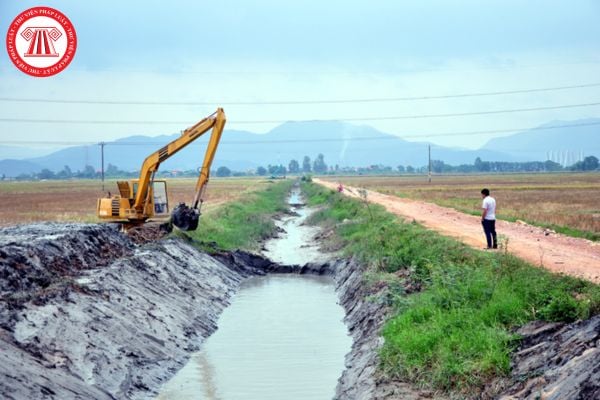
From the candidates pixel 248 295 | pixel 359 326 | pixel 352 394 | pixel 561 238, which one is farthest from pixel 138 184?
pixel 352 394

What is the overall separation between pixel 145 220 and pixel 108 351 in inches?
654

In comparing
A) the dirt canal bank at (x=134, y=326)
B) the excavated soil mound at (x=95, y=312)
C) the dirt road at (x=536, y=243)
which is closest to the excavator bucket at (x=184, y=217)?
the dirt canal bank at (x=134, y=326)

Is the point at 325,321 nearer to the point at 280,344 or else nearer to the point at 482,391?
the point at 280,344

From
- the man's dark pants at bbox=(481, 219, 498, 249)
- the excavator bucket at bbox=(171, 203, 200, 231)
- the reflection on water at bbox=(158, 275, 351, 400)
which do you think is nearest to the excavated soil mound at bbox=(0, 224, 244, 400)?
the reflection on water at bbox=(158, 275, 351, 400)

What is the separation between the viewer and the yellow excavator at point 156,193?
97.9 ft

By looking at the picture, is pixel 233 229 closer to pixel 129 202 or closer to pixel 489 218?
pixel 129 202

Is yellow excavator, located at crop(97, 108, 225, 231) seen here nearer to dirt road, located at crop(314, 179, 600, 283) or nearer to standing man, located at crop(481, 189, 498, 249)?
dirt road, located at crop(314, 179, 600, 283)

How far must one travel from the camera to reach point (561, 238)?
83.8 feet

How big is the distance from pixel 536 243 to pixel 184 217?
14.2 meters

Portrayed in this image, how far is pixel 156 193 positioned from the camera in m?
31.5

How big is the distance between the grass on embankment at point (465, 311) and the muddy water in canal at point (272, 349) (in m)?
1.94

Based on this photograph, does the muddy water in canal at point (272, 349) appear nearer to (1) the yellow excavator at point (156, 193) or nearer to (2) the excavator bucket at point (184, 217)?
(2) the excavator bucket at point (184, 217)

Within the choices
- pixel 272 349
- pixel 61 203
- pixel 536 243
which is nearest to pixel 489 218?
pixel 536 243

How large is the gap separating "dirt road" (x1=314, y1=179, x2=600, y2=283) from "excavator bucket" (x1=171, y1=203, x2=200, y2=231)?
30.5 feet
